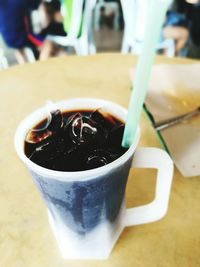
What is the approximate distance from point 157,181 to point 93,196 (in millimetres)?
80

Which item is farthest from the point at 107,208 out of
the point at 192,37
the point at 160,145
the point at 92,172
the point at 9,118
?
the point at 192,37

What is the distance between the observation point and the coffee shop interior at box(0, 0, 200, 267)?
290 millimetres

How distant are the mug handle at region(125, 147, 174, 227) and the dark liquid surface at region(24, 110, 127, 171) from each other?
0.09 feet

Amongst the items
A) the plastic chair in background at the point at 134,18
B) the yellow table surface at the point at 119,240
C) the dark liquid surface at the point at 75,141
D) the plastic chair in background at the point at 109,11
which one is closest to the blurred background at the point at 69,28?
the plastic chair in background at the point at 134,18

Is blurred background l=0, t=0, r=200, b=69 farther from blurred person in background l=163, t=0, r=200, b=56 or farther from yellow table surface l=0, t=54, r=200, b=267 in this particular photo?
yellow table surface l=0, t=54, r=200, b=267

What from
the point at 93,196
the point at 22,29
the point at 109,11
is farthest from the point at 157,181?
the point at 109,11

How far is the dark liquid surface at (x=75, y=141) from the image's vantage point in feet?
0.95

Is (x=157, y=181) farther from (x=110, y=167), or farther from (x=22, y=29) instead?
(x=22, y=29)

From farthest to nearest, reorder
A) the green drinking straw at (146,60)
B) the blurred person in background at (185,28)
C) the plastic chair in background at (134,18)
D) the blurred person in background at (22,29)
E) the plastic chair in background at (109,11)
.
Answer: the plastic chair in background at (109,11) < the blurred person in background at (185,28) < the blurred person in background at (22,29) < the plastic chair in background at (134,18) < the green drinking straw at (146,60)

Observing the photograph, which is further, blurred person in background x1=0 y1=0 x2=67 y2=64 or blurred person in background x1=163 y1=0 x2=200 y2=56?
blurred person in background x1=163 y1=0 x2=200 y2=56

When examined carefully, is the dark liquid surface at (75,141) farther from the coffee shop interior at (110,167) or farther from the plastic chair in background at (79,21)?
the plastic chair in background at (79,21)

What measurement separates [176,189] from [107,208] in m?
0.15

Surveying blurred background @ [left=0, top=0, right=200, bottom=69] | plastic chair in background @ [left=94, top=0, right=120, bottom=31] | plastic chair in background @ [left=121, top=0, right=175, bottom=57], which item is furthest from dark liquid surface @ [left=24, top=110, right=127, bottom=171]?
plastic chair in background @ [left=94, top=0, right=120, bottom=31]

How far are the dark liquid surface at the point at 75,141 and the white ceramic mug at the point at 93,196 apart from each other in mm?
11
